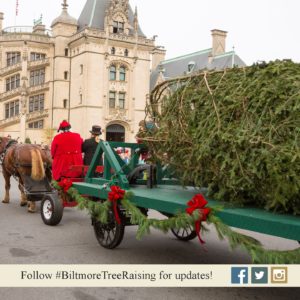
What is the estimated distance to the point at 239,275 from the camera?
435cm

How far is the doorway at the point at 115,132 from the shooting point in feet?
169

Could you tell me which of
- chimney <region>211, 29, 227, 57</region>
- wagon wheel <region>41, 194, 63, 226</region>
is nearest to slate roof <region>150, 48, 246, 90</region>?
chimney <region>211, 29, 227, 57</region>

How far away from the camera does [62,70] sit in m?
51.9

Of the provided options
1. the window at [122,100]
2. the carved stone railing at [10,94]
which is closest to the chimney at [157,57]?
the window at [122,100]

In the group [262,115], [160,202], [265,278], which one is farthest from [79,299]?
[262,115]

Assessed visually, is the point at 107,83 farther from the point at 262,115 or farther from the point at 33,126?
the point at 262,115

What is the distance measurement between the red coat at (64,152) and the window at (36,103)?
146 ft

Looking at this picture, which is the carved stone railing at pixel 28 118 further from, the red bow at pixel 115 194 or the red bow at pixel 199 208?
the red bow at pixel 199 208

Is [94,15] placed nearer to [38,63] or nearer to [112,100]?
[38,63]

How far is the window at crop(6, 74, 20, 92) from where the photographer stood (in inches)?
2076

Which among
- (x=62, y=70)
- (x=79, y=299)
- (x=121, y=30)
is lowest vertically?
(x=79, y=299)

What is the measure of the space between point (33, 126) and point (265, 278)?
164 ft

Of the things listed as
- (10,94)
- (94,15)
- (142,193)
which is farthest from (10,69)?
(142,193)

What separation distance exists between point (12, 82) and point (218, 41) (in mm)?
24604
